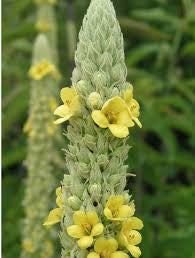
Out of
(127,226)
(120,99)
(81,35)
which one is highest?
(81,35)

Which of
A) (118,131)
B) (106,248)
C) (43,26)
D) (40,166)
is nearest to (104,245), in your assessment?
(106,248)

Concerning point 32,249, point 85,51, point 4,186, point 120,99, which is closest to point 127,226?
point 120,99

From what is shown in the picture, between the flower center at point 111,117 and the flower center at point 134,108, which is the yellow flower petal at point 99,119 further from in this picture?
the flower center at point 134,108

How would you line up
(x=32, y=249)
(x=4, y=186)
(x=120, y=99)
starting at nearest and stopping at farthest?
1. (x=120, y=99)
2. (x=32, y=249)
3. (x=4, y=186)

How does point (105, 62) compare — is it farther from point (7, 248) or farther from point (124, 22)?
point (124, 22)

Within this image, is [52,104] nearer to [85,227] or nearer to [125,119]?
[125,119]

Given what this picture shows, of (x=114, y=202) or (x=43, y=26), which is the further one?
(x=43, y=26)

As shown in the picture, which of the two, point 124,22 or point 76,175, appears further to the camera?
point 124,22
